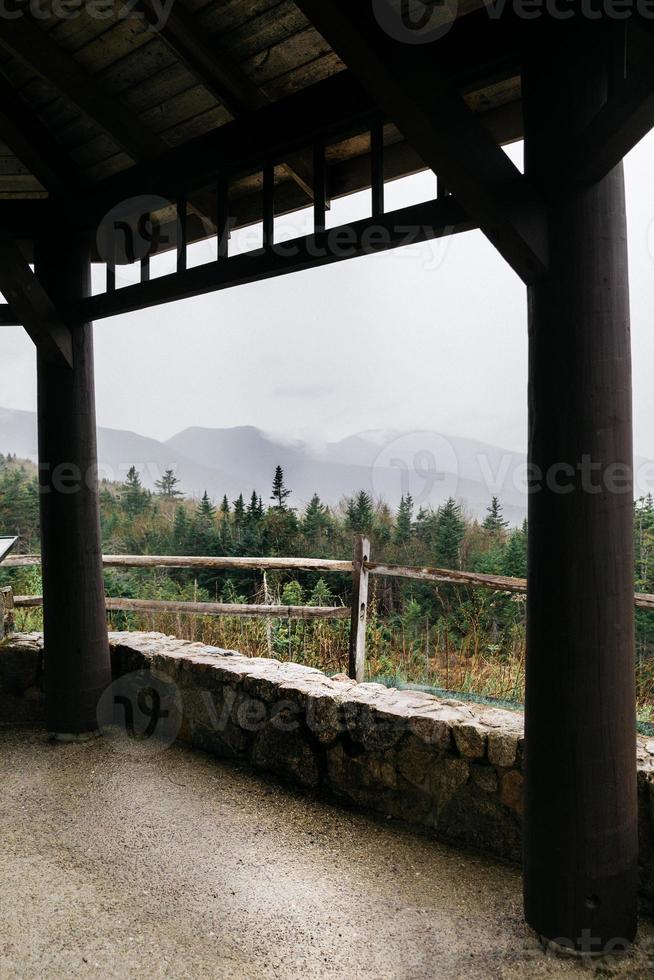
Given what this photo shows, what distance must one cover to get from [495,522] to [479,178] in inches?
190

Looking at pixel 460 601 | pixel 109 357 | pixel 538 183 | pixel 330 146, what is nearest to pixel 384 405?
pixel 109 357

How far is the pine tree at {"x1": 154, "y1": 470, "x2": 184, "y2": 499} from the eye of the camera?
8.81 m

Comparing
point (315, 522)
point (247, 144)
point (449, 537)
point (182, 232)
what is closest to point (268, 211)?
point (247, 144)

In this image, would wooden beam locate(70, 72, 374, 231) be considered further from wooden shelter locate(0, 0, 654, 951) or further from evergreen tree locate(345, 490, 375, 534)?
evergreen tree locate(345, 490, 375, 534)

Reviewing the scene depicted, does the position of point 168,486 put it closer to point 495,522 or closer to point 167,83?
point 495,522

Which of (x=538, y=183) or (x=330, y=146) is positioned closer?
(x=538, y=183)

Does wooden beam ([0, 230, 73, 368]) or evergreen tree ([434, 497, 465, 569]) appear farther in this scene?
evergreen tree ([434, 497, 465, 569])

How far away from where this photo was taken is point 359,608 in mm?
4262

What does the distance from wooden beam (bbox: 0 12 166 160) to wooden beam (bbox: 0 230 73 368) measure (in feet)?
2.41

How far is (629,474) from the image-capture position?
5.88 feet

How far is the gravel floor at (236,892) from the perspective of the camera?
1834mm

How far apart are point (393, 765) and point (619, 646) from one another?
3.84 ft

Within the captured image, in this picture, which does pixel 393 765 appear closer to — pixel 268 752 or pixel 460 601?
pixel 268 752

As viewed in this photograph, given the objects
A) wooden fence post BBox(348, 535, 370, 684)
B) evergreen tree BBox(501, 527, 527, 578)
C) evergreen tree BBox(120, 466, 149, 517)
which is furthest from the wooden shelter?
evergreen tree BBox(120, 466, 149, 517)
